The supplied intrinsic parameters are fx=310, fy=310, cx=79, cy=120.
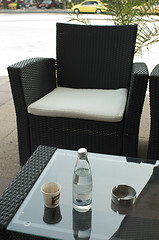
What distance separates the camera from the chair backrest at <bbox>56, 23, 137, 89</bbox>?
2.37 metres

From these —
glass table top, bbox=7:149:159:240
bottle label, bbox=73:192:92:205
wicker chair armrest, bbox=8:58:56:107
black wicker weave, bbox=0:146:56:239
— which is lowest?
glass table top, bbox=7:149:159:240

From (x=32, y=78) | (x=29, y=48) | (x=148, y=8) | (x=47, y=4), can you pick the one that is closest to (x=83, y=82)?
(x=32, y=78)

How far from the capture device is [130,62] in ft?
7.76

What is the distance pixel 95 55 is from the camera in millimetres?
2441

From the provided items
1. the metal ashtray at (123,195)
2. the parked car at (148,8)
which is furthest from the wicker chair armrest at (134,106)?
the parked car at (148,8)

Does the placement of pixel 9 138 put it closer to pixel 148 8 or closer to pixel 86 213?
pixel 86 213

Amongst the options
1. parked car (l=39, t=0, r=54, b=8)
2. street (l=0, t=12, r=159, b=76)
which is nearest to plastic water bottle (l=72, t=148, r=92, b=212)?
street (l=0, t=12, r=159, b=76)

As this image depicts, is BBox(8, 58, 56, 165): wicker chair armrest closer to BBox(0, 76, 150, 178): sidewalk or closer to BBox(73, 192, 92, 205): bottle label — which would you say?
BBox(0, 76, 150, 178): sidewalk

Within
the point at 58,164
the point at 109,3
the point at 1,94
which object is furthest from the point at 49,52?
the point at 58,164

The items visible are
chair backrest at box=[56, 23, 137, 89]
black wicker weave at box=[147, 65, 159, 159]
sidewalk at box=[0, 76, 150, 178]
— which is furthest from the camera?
chair backrest at box=[56, 23, 137, 89]

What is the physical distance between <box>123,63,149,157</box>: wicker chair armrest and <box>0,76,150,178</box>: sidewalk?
328 mm

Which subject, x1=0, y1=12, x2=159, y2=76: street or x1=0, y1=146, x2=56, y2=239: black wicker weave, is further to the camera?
x1=0, y1=12, x2=159, y2=76: street

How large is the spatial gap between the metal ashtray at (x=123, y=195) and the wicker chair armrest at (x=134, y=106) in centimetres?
73

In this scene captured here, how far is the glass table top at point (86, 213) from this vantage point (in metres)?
1.06
